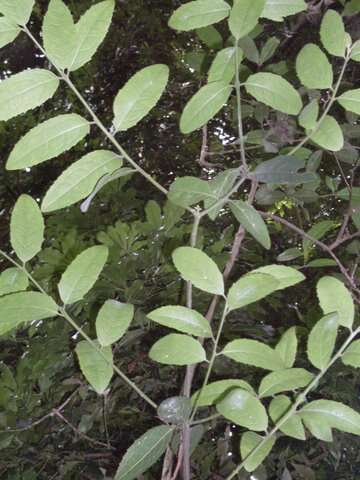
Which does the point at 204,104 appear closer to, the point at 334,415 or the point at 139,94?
the point at 139,94

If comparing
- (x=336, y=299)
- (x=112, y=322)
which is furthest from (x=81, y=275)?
(x=336, y=299)

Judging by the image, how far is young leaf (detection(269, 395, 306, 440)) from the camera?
62 cm

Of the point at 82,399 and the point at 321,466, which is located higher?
the point at 82,399

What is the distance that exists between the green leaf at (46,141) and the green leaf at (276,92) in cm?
21

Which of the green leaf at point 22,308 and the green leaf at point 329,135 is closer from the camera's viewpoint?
the green leaf at point 22,308

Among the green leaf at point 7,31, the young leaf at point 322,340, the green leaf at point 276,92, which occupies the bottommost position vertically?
the young leaf at point 322,340

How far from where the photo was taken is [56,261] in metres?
1.46

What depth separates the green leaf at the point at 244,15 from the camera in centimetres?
62

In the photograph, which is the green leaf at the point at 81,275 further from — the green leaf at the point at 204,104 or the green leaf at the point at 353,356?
the green leaf at the point at 353,356

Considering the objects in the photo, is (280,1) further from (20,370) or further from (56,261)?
(20,370)

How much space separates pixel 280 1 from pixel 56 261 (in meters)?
0.94

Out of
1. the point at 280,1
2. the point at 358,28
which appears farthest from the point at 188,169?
the point at 280,1

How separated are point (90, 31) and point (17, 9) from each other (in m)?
0.08

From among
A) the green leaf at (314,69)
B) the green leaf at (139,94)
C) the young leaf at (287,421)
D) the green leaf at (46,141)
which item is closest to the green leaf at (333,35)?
the green leaf at (314,69)
